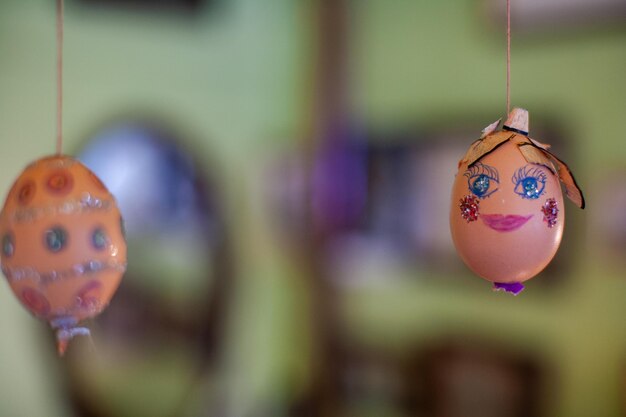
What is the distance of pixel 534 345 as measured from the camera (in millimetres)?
→ 1706

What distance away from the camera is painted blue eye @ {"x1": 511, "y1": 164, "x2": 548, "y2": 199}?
→ 0.90 m

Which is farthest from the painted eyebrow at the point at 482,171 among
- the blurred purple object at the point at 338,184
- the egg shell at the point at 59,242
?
the blurred purple object at the point at 338,184

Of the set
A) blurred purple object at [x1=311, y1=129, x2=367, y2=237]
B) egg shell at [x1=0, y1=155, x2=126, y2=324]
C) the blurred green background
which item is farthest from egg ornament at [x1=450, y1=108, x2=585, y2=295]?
blurred purple object at [x1=311, y1=129, x2=367, y2=237]

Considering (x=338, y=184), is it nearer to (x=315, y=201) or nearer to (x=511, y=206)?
(x=315, y=201)

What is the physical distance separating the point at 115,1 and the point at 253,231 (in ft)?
2.91

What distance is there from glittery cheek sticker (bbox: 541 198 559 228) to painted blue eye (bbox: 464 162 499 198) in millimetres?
78

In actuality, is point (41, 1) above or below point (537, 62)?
above

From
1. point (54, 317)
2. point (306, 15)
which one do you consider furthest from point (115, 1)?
point (54, 317)

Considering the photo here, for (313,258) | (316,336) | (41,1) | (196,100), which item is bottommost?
(316,336)

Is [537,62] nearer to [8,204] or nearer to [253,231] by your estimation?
[253,231]

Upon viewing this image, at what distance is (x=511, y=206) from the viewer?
90 centimetres

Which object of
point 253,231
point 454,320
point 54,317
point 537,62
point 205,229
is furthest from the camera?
point 253,231

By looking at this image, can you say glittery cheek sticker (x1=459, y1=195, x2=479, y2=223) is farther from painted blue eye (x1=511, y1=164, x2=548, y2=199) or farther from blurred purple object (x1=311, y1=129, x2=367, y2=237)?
blurred purple object (x1=311, y1=129, x2=367, y2=237)

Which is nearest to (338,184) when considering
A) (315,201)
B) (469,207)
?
(315,201)
